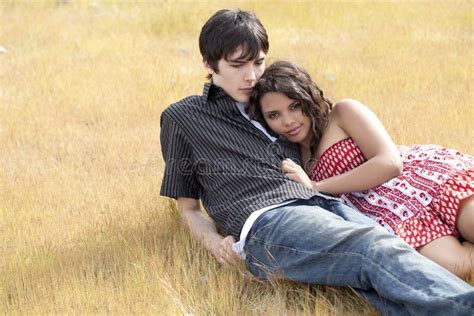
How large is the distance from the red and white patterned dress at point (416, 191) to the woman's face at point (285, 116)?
0.51ft

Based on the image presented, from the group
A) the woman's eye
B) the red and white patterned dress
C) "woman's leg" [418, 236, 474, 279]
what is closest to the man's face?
the woman's eye

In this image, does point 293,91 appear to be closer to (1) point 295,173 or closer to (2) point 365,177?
(1) point 295,173

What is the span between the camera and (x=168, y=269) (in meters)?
3.80

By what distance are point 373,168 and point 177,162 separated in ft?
3.01

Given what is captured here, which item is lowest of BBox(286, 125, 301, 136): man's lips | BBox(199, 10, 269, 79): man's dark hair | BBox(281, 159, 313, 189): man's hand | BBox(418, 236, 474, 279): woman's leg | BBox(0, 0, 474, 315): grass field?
BBox(0, 0, 474, 315): grass field

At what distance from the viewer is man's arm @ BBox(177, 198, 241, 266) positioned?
146 inches

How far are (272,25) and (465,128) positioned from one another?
433cm

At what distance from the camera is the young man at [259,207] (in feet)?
9.96

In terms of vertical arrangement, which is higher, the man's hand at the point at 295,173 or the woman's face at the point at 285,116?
the woman's face at the point at 285,116

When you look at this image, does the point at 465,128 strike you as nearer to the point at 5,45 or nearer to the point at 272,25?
the point at 272,25

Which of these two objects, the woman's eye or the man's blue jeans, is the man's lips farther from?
the man's blue jeans

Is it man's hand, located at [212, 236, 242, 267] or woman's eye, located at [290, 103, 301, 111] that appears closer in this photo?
man's hand, located at [212, 236, 242, 267]

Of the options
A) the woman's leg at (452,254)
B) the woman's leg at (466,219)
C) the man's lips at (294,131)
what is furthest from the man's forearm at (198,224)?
the woman's leg at (466,219)

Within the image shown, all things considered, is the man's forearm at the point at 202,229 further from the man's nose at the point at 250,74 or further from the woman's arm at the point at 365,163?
the man's nose at the point at 250,74
